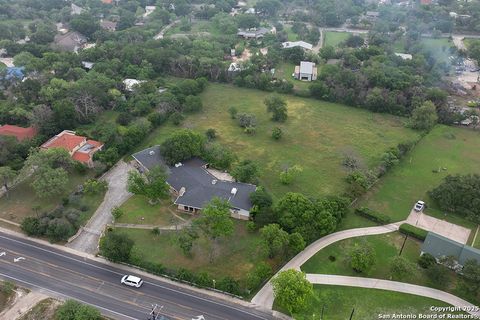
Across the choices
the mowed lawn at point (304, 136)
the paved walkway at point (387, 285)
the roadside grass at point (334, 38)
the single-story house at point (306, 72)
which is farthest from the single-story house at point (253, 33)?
the paved walkway at point (387, 285)

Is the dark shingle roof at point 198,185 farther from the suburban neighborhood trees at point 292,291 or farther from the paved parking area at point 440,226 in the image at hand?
the paved parking area at point 440,226

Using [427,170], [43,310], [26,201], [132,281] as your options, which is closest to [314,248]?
[132,281]

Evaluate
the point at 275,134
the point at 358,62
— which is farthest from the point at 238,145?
the point at 358,62

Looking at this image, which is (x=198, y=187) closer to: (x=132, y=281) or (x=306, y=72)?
(x=132, y=281)

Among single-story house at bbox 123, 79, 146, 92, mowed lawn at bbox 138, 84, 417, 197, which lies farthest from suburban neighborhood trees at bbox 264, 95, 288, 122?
single-story house at bbox 123, 79, 146, 92

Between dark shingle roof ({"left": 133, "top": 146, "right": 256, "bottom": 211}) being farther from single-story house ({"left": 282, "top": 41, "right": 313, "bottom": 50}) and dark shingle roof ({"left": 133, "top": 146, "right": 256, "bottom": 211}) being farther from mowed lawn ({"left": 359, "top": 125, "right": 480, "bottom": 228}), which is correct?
single-story house ({"left": 282, "top": 41, "right": 313, "bottom": 50})

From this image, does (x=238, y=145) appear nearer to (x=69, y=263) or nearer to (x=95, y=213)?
(x=95, y=213)

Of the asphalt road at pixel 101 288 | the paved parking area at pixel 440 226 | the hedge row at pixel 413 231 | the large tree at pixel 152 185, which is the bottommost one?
the paved parking area at pixel 440 226
